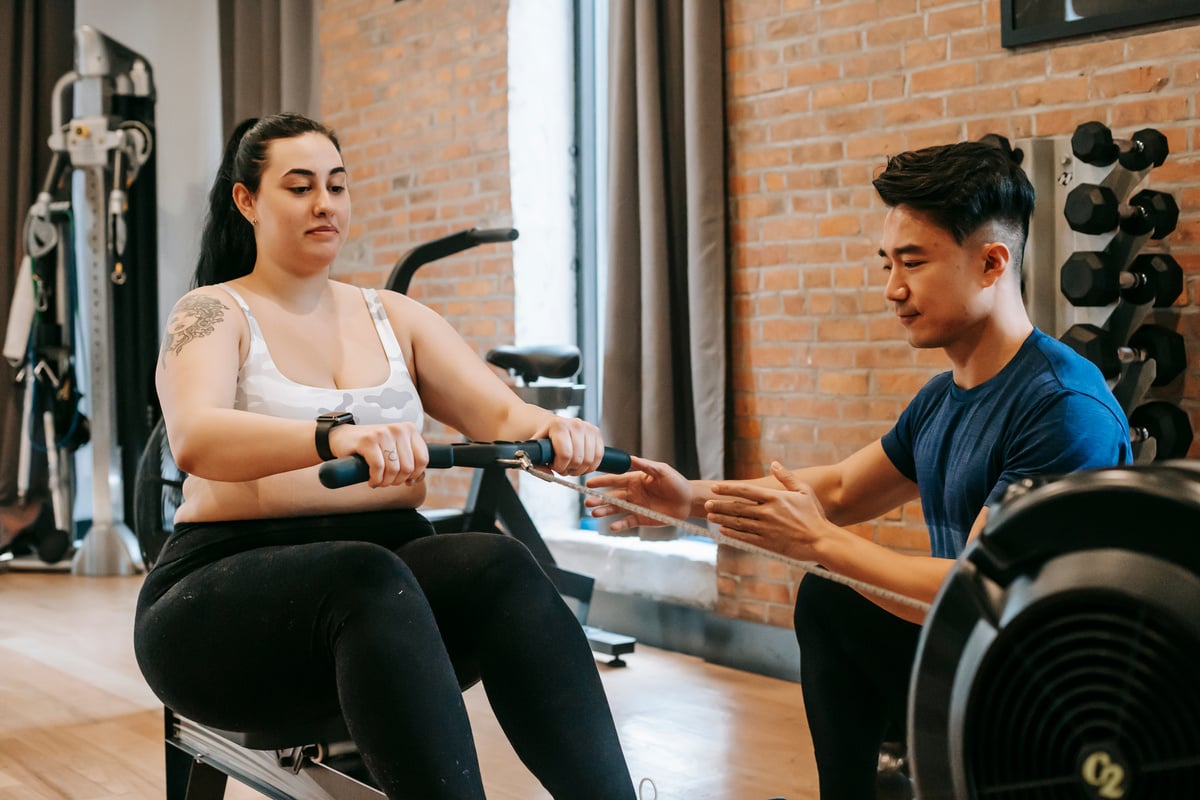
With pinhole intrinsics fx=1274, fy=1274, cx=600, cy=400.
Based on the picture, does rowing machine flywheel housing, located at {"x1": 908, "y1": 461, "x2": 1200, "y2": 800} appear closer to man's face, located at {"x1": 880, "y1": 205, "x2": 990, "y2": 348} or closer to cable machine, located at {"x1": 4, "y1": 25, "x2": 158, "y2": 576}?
man's face, located at {"x1": 880, "y1": 205, "x2": 990, "y2": 348}

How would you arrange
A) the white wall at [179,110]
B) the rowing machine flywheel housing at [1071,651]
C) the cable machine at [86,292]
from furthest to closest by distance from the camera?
the white wall at [179,110]
the cable machine at [86,292]
the rowing machine flywheel housing at [1071,651]

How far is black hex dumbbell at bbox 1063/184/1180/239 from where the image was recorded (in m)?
2.19

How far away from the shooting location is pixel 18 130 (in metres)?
4.70

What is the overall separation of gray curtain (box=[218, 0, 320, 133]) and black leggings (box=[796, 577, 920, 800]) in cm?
360

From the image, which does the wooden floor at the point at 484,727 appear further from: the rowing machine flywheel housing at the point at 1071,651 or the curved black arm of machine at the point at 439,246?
the rowing machine flywheel housing at the point at 1071,651

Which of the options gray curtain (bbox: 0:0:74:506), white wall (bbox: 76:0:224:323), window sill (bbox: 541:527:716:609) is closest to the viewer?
window sill (bbox: 541:527:716:609)

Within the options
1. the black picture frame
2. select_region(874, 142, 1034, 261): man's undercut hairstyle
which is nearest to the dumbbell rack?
the black picture frame

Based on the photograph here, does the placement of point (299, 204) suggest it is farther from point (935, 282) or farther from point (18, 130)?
point (18, 130)

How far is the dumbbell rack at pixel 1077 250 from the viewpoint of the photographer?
2.26 m

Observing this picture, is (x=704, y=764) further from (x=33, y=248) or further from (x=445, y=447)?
(x=33, y=248)

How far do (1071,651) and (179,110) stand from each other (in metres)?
4.88

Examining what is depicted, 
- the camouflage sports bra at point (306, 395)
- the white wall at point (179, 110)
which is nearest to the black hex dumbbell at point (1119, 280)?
the camouflage sports bra at point (306, 395)

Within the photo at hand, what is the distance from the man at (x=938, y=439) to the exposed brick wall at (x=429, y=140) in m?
2.41

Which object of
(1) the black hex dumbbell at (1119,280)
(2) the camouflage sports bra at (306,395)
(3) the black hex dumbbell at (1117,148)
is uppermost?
(3) the black hex dumbbell at (1117,148)
